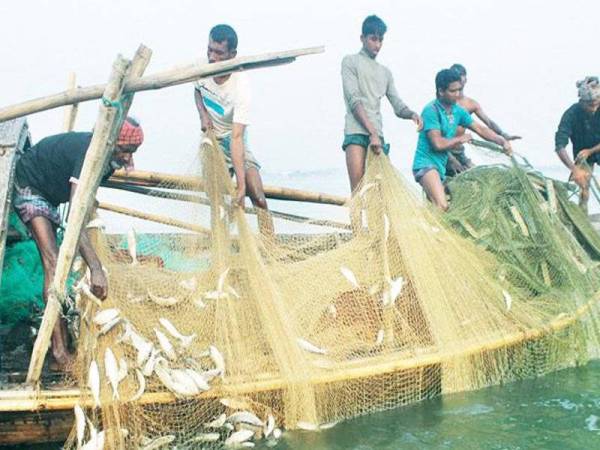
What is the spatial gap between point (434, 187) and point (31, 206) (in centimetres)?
389

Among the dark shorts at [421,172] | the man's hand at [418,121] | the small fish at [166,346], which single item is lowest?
the small fish at [166,346]

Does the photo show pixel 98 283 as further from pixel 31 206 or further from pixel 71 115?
pixel 71 115

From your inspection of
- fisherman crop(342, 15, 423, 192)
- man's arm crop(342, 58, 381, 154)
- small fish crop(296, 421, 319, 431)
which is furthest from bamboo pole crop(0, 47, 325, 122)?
fisherman crop(342, 15, 423, 192)

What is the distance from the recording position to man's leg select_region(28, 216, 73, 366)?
529 cm

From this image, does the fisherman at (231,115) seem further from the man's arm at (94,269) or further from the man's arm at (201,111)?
the man's arm at (94,269)

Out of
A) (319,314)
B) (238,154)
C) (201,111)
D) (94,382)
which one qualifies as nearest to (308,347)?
(319,314)

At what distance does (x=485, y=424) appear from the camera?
5832 mm

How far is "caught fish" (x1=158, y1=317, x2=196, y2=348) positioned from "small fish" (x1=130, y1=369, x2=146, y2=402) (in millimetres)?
395

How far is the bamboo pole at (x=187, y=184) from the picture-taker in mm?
6121

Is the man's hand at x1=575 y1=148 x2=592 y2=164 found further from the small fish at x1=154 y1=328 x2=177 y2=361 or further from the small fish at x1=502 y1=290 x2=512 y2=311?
the small fish at x1=154 y1=328 x2=177 y2=361

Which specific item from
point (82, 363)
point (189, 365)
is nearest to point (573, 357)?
point (189, 365)

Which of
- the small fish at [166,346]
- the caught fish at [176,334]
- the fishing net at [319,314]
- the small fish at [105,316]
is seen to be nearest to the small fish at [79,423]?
the fishing net at [319,314]

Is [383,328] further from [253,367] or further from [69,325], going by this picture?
[69,325]

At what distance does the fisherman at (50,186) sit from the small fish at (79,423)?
A: 596 mm
